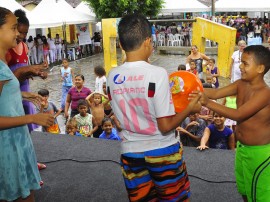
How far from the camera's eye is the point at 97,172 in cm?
400

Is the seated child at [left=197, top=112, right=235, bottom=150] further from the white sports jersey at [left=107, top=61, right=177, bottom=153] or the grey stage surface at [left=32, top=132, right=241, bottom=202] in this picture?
the white sports jersey at [left=107, top=61, right=177, bottom=153]

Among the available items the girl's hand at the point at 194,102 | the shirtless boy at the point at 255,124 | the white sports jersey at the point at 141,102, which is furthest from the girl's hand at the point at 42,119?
the shirtless boy at the point at 255,124

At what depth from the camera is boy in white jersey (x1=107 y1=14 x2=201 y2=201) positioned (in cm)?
202

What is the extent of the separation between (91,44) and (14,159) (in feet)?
58.5

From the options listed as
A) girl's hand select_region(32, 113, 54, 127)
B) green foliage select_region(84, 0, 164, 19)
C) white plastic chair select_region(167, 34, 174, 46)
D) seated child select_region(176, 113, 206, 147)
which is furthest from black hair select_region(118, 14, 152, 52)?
white plastic chair select_region(167, 34, 174, 46)

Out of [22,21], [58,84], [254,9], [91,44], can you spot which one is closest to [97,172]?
[22,21]

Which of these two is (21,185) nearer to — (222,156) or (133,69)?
(133,69)

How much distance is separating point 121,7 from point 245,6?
5724mm

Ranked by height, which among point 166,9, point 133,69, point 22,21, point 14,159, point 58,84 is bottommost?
point 58,84

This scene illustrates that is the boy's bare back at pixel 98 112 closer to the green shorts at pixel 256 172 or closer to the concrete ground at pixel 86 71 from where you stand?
the concrete ground at pixel 86 71

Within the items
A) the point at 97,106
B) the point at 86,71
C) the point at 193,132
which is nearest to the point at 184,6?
the point at 86,71

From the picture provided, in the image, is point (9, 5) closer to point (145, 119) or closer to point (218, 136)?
point (218, 136)

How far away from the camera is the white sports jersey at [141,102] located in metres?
2.00

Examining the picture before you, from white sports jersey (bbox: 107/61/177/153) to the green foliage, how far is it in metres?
14.9
